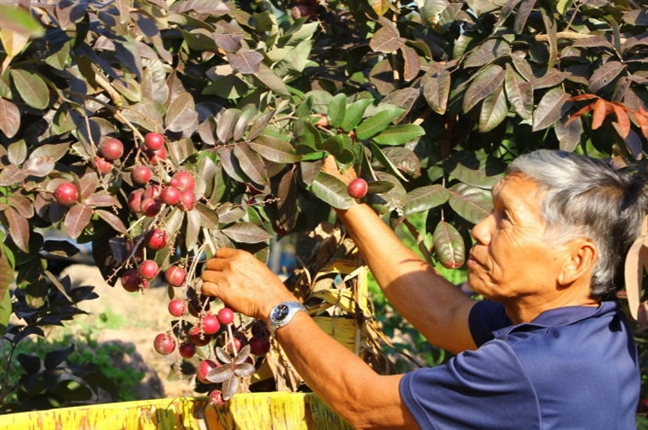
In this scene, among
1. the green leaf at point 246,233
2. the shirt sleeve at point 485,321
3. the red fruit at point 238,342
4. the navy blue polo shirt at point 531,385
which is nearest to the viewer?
the navy blue polo shirt at point 531,385

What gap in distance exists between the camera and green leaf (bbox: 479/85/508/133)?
2.10 meters

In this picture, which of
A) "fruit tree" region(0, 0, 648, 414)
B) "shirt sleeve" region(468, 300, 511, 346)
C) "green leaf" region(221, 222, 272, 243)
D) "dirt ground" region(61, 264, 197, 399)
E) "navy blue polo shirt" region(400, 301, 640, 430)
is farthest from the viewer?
"dirt ground" region(61, 264, 197, 399)

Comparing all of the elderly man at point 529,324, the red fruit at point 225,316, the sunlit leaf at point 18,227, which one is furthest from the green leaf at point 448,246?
the sunlit leaf at point 18,227

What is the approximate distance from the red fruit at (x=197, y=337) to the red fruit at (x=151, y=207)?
271mm

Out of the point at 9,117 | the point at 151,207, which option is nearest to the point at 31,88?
the point at 9,117

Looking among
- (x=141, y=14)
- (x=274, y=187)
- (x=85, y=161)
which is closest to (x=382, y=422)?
(x=274, y=187)

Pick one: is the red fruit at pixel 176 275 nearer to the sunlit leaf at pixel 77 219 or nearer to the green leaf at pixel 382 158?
the sunlit leaf at pixel 77 219

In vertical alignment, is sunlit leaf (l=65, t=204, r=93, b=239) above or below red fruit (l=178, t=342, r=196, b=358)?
above

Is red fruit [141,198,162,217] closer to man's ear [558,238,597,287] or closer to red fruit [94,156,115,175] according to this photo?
red fruit [94,156,115,175]

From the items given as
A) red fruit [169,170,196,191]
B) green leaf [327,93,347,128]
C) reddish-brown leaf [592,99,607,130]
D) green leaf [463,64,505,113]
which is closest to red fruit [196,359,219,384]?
red fruit [169,170,196,191]

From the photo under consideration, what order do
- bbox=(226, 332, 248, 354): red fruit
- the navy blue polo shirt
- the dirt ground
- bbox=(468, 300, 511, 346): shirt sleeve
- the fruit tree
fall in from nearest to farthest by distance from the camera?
the navy blue polo shirt → the fruit tree → bbox=(226, 332, 248, 354): red fruit → bbox=(468, 300, 511, 346): shirt sleeve → the dirt ground

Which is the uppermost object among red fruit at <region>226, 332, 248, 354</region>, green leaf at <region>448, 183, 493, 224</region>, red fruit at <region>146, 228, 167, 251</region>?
red fruit at <region>146, 228, 167, 251</region>

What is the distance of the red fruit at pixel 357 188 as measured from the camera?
2.00 metres

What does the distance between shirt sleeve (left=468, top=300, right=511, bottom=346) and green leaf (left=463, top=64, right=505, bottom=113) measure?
0.49 meters
